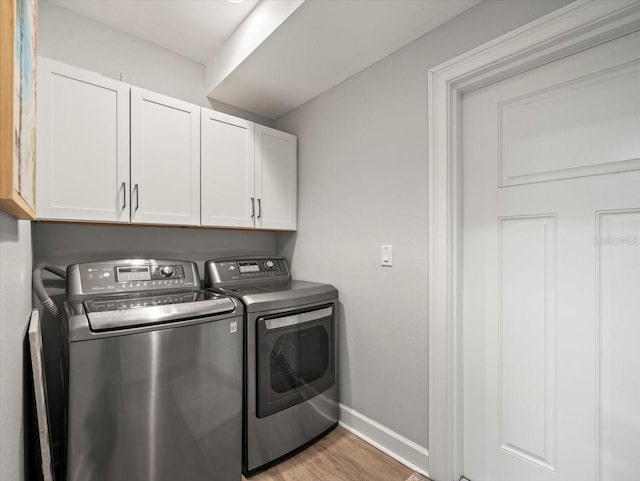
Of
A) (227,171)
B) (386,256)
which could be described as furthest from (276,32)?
(386,256)

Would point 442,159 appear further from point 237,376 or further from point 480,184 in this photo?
point 237,376

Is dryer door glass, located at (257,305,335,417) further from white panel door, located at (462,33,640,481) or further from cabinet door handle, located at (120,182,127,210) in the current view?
cabinet door handle, located at (120,182,127,210)

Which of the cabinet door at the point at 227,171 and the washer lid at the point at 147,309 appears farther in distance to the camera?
the cabinet door at the point at 227,171

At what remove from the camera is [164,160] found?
1.78 m

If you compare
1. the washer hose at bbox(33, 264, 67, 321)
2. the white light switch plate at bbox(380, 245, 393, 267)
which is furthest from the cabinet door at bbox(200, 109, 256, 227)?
the white light switch plate at bbox(380, 245, 393, 267)

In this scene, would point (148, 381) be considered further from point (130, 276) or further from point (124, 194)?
point (124, 194)

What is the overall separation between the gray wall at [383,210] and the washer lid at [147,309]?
2.78 feet

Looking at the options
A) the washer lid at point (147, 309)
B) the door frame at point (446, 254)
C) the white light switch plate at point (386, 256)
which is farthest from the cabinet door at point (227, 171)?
the door frame at point (446, 254)

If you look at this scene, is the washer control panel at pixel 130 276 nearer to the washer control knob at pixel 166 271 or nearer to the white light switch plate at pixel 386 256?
the washer control knob at pixel 166 271

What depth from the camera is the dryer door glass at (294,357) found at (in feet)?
5.35

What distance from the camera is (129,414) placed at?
4.05 feet

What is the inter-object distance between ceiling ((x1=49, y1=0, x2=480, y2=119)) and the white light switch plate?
1.14 metres

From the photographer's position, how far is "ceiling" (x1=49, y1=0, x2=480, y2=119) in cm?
145

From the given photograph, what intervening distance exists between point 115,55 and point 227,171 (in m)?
0.94
